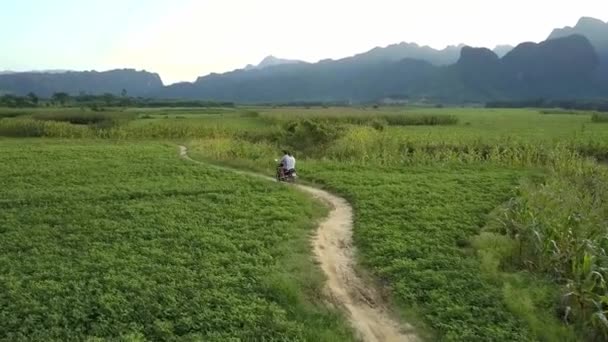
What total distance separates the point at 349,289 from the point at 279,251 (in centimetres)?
227

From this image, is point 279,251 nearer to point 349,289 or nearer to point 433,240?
point 349,289

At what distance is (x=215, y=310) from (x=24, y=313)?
3547 millimetres

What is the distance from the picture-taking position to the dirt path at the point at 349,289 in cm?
990

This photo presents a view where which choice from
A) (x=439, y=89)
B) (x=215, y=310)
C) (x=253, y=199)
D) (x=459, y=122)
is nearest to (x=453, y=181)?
(x=253, y=199)

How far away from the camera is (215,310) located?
10.1m

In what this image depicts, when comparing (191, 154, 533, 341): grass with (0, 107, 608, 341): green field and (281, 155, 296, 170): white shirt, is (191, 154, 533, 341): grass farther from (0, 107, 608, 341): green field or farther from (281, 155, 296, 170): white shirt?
(281, 155, 296, 170): white shirt

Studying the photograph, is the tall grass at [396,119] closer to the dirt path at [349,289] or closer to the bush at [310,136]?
the bush at [310,136]

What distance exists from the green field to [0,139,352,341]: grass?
0.14 feet

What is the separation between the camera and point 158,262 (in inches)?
485

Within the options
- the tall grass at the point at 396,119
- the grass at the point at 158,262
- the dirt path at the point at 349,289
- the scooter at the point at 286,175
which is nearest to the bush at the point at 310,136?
the tall grass at the point at 396,119

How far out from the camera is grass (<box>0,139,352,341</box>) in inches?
381

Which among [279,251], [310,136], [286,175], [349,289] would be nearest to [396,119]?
[310,136]

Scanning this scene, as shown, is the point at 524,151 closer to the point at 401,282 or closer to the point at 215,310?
the point at 401,282

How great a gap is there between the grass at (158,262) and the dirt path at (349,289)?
0.38m
